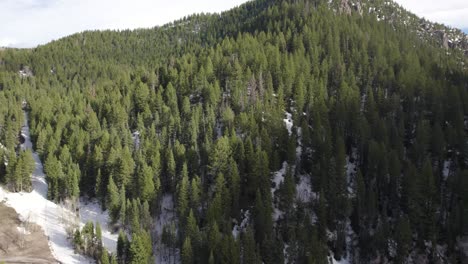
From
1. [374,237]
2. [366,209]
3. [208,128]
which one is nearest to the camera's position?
[374,237]

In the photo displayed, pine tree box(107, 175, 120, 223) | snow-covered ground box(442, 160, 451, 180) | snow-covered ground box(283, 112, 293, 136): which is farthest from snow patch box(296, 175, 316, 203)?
pine tree box(107, 175, 120, 223)

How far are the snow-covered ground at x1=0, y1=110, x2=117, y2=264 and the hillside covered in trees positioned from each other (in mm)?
2834

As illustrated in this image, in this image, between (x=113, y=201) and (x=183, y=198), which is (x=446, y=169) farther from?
(x=113, y=201)

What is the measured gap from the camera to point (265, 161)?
295 feet

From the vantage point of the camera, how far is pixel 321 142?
97000 mm

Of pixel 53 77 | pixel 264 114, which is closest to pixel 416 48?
pixel 264 114

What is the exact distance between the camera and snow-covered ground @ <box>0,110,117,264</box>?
77.2 metres

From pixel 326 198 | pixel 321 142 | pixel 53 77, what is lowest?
pixel 326 198

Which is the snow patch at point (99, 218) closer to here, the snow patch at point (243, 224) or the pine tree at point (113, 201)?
the pine tree at point (113, 201)

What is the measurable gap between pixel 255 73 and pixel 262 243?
72.6m

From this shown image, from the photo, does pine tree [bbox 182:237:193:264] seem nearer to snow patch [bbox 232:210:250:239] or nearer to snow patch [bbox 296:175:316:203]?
snow patch [bbox 232:210:250:239]

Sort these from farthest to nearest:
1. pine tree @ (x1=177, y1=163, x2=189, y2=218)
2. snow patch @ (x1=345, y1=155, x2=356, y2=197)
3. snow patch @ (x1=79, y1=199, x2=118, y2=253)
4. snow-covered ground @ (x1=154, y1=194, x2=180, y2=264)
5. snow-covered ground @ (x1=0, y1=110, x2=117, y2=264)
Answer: snow patch @ (x1=345, y1=155, x2=356, y2=197) → pine tree @ (x1=177, y1=163, x2=189, y2=218) → snow patch @ (x1=79, y1=199, x2=118, y2=253) → snow-covered ground @ (x1=154, y1=194, x2=180, y2=264) → snow-covered ground @ (x1=0, y1=110, x2=117, y2=264)

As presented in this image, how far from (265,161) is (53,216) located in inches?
1909

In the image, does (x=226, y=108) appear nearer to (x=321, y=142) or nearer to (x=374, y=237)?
(x=321, y=142)
